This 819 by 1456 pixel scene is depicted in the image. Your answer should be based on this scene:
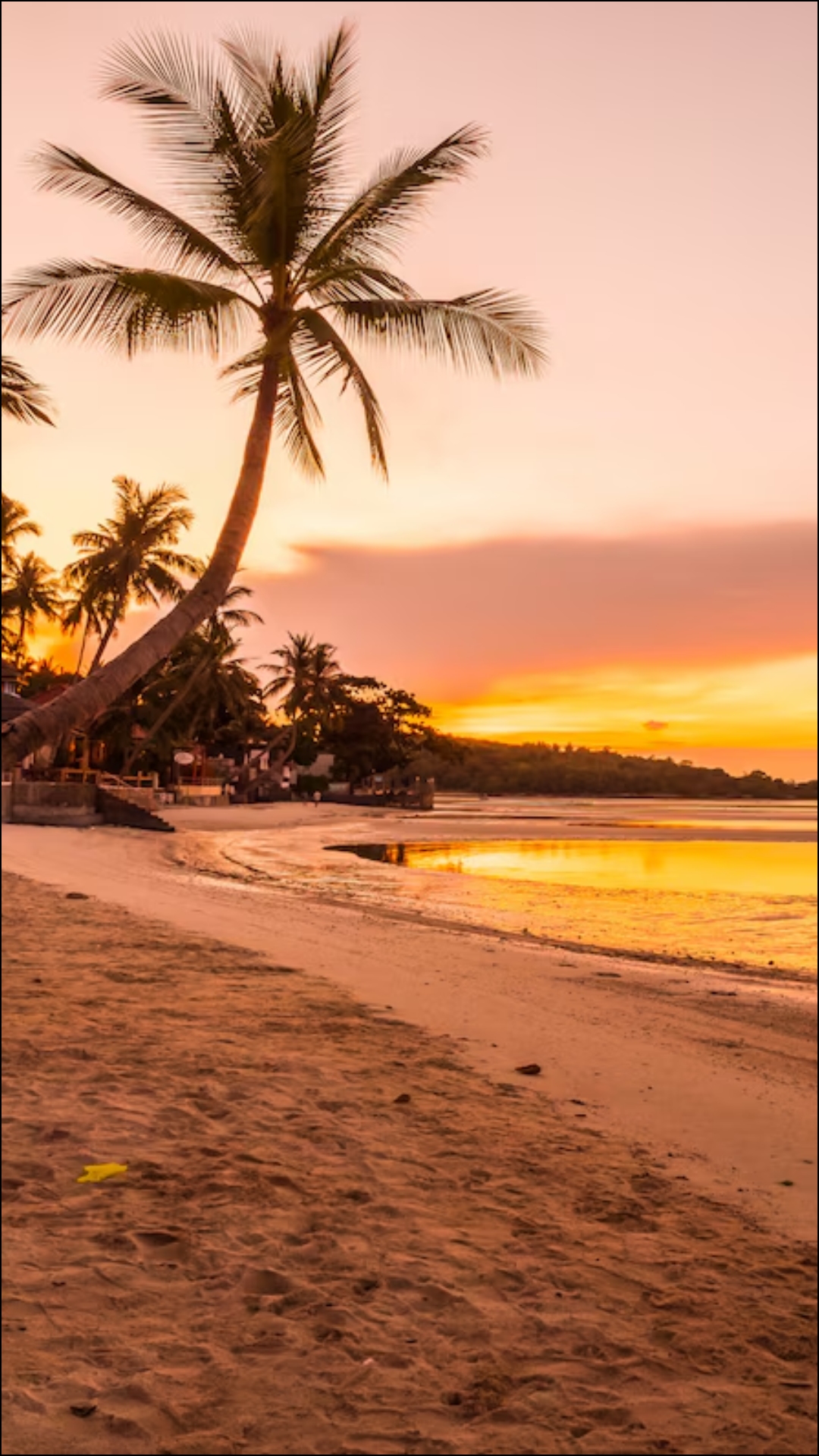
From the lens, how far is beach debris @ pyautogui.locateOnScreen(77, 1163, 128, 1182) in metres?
7.48

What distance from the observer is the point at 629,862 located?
40281 millimetres

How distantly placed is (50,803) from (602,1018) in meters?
24.7

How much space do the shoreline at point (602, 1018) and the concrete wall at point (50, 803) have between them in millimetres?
10533

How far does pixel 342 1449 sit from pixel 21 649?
117 feet

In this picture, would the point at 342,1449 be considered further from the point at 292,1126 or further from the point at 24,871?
the point at 24,871

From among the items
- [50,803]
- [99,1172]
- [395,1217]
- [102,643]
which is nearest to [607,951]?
[395,1217]

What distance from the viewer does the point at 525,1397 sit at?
5543mm

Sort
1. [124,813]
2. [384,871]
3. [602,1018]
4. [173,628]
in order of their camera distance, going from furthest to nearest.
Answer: [124,813] → [384,871] → [602,1018] → [173,628]

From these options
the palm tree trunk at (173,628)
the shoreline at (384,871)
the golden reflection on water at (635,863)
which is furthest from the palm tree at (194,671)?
the golden reflection on water at (635,863)

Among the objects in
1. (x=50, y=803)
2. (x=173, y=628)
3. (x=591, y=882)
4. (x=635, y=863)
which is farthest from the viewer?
(x=635, y=863)

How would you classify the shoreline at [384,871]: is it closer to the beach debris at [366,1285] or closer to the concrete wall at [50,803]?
the concrete wall at [50,803]

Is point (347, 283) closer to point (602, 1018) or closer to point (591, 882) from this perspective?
point (602, 1018)

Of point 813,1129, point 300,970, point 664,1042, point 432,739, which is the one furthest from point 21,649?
point 432,739

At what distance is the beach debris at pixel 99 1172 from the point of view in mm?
7484
